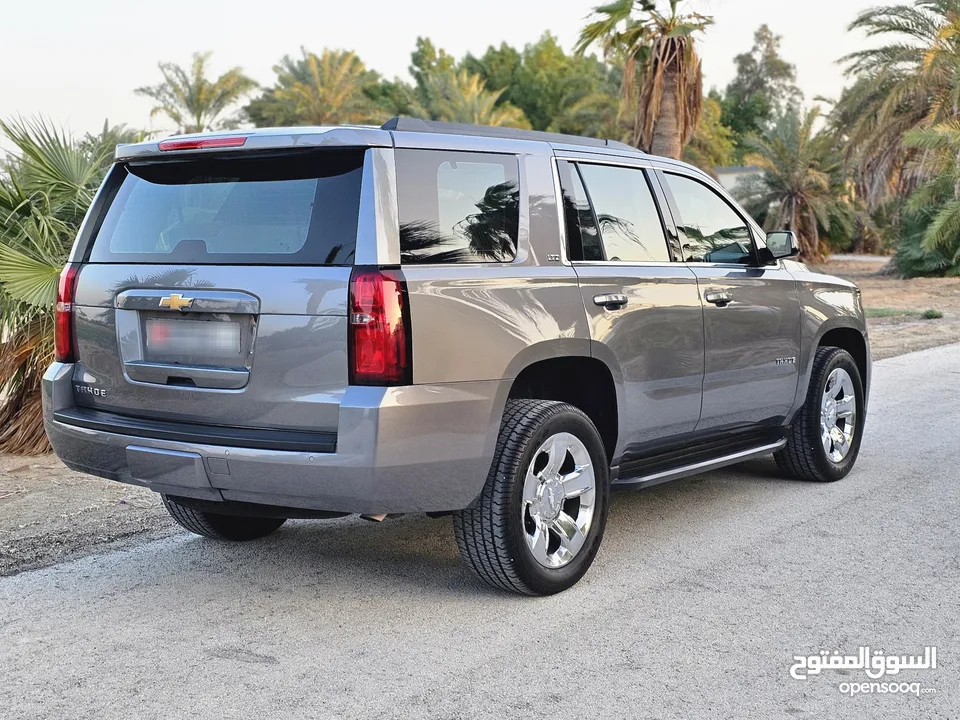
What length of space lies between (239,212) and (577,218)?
151 centimetres

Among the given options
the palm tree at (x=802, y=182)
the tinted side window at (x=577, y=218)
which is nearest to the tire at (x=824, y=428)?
the tinted side window at (x=577, y=218)

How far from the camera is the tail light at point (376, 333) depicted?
393 cm

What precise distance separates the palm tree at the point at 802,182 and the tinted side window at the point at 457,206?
33.2 metres

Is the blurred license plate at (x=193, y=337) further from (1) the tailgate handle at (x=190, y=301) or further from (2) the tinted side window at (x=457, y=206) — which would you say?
(2) the tinted side window at (x=457, y=206)

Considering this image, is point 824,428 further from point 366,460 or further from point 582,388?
point 366,460

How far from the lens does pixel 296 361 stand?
401 centimetres

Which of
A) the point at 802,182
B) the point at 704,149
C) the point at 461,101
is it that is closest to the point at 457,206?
the point at 802,182

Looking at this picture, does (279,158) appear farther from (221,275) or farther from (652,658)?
(652,658)

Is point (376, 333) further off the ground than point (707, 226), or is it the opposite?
point (707, 226)

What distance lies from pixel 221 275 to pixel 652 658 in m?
2.12

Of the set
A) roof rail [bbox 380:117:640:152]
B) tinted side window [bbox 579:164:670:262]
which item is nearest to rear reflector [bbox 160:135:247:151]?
roof rail [bbox 380:117:640:152]

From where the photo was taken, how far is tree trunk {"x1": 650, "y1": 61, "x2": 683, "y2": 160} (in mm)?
23844

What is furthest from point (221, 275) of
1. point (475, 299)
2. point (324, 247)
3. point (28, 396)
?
point (28, 396)

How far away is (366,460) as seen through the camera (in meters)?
3.91
